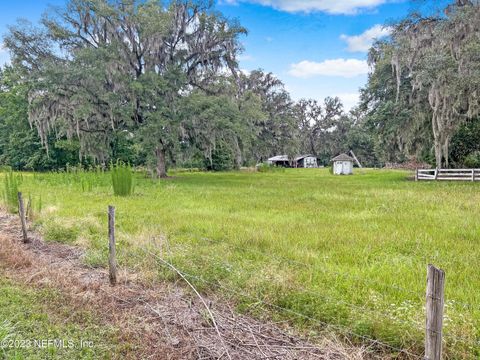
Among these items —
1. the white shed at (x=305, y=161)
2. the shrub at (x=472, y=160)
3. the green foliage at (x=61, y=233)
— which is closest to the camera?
the green foliage at (x=61, y=233)

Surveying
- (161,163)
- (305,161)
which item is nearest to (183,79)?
(161,163)

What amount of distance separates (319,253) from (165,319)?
2616 mm

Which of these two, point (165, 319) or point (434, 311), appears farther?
point (165, 319)

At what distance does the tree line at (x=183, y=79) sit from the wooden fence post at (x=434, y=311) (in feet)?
51.7

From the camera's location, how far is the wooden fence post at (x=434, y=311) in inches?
76.5

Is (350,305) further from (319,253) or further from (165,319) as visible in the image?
(319,253)

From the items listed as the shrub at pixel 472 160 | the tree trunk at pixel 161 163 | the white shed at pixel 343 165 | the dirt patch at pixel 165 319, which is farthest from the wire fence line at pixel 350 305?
the white shed at pixel 343 165

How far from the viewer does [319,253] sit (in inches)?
205

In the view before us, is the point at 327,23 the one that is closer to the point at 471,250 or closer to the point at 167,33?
the point at 167,33

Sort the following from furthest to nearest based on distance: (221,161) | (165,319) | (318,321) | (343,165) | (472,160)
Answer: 1. (221,161)
2. (343,165)
3. (472,160)
4. (165,319)
5. (318,321)

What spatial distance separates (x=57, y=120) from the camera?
18.7 meters

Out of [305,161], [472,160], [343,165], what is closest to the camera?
[472,160]

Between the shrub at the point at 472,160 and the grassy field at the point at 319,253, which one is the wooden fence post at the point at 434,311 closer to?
the grassy field at the point at 319,253

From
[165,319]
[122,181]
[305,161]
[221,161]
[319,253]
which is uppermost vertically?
[221,161]
